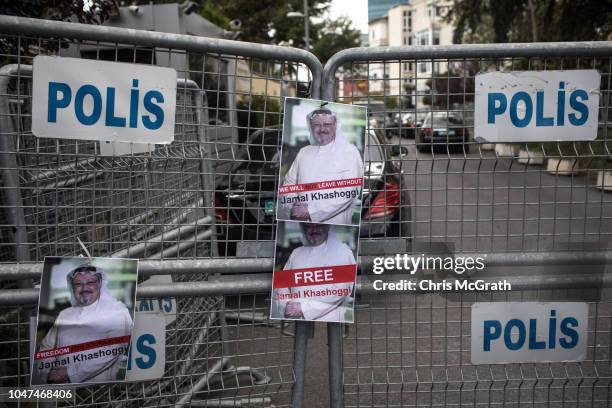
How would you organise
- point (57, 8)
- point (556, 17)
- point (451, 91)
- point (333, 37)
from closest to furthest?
1. point (451, 91)
2. point (57, 8)
3. point (556, 17)
4. point (333, 37)

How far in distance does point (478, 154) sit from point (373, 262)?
0.63 m

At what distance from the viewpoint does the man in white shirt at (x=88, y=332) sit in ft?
7.75

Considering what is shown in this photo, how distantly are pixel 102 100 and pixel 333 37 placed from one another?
135 ft

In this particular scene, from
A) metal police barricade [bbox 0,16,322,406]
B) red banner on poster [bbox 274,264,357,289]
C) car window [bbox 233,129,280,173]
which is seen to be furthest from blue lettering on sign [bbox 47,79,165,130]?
red banner on poster [bbox 274,264,357,289]

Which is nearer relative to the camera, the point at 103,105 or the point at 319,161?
the point at 103,105

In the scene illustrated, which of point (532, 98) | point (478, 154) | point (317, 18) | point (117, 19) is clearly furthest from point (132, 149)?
point (317, 18)

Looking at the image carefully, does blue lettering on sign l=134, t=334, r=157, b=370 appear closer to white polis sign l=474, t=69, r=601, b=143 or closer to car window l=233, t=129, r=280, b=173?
car window l=233, t=129, r=280, b=173

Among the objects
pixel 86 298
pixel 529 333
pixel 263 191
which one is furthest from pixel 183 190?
pixel 529 333

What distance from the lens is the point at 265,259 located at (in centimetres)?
256

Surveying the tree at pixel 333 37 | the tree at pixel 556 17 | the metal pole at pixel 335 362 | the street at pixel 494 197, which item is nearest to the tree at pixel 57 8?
the street at pixel 494 197

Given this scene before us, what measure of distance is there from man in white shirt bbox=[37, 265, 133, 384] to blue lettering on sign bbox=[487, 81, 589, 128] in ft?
5.47

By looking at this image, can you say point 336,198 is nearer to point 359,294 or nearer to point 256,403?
point 359,294

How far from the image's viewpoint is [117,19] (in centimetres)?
Answer: 970

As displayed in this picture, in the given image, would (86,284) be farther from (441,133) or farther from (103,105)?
(441,133)
